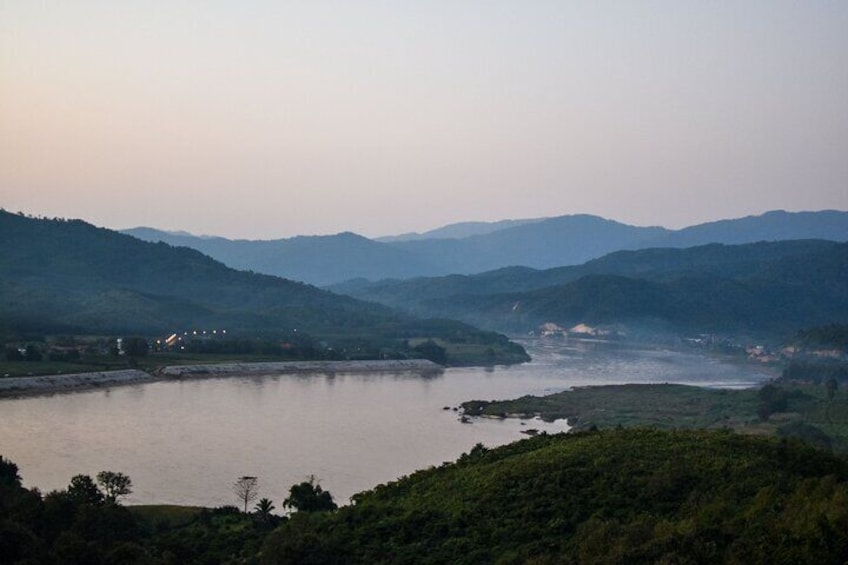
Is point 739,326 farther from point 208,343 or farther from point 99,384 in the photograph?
point 99,384

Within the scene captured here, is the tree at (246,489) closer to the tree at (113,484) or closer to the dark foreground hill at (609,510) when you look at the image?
the tree at (113,484)

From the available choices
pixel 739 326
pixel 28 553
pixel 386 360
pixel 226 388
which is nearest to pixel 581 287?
pixel 739 326

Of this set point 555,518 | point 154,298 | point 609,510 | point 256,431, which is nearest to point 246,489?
point 256,431

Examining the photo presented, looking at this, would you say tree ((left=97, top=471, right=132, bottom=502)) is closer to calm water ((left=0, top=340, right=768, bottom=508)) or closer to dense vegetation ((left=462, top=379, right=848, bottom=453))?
calm water ((left=0, top=340, right=768, bottom=508))

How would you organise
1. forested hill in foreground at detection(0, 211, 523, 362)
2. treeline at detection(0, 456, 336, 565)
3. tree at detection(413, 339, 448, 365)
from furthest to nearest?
forested hill in foreground at detection(0, 211, 523, 362), tree at detection(413, 339, 448, 365), treeline at detection(0, 456, 336, 565)

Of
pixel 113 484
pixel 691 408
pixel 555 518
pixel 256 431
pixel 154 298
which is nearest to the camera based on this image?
pixel 555 518

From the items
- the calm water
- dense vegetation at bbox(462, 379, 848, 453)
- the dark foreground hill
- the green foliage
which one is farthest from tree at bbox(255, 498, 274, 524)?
dense vegetation at bbox(462, 379, 848, 453)

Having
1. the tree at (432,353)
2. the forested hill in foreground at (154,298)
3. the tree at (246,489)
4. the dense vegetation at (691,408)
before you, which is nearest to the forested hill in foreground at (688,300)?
the forested hill in foreground at (154,298)

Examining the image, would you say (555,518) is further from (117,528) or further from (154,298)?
(154,298)
